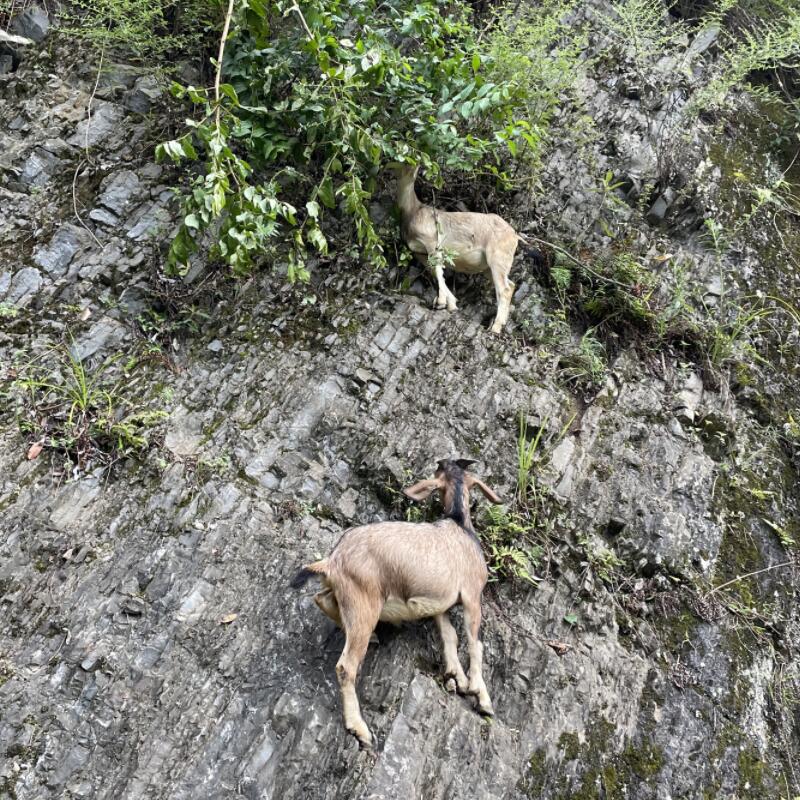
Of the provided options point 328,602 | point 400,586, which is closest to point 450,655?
point 400,586

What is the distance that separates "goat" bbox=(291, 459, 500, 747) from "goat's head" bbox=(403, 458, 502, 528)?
0.11 m

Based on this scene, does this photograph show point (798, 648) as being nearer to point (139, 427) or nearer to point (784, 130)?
point (139, 427)

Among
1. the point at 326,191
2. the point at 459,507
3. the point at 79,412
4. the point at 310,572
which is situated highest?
the point at 326,191

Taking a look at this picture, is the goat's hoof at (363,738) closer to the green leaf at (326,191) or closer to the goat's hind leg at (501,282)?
the goat's hind leg at (501,282)

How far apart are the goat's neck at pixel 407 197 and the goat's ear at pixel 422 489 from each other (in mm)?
2912

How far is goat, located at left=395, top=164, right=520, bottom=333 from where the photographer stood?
19.6ft

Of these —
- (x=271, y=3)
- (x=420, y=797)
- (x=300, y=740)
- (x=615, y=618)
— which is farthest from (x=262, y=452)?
(x=271, y=3)

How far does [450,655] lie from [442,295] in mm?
3290

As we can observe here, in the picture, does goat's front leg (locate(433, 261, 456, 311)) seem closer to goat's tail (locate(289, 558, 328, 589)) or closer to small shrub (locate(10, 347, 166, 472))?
small shrub (locate(10, 347, 166, 472))

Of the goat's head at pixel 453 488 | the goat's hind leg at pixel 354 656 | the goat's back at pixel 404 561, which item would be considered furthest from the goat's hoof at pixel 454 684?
the goat's head at pixel 453 488

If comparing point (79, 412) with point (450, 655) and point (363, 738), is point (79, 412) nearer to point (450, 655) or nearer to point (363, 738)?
point (363, 738)

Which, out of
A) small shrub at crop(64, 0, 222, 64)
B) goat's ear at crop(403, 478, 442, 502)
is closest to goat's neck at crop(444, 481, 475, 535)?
goat's ear at crop(403, 478, 442, 502)

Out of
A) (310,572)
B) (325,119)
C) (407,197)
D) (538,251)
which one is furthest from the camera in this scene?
(538,251)

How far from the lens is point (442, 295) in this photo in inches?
236
